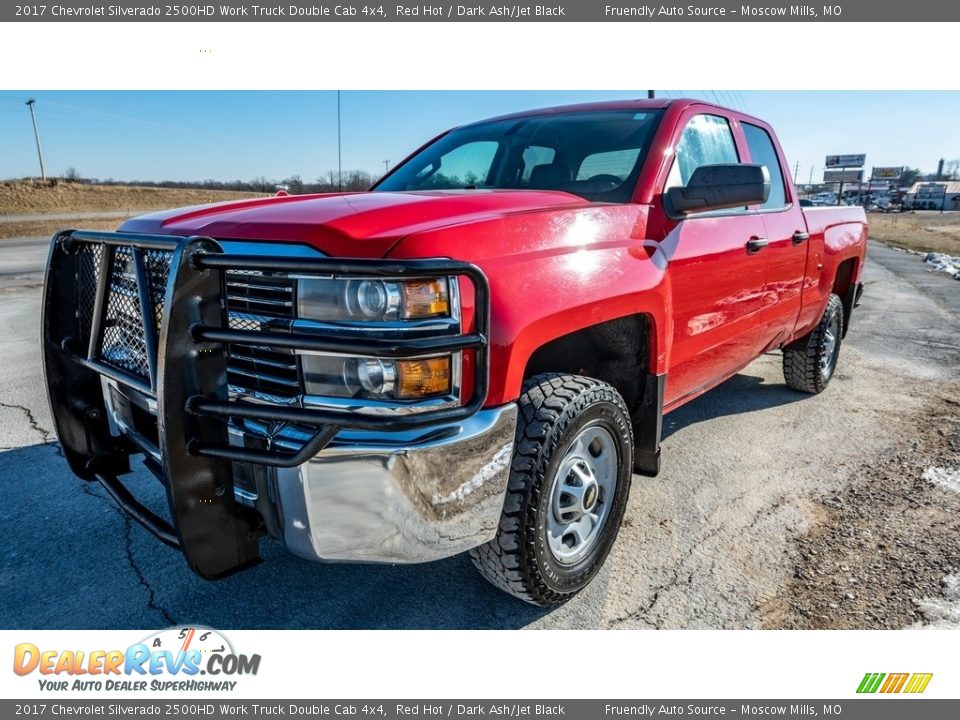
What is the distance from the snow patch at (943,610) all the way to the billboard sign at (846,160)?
12484cm

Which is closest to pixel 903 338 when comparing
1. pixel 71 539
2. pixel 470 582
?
pixel 470 582

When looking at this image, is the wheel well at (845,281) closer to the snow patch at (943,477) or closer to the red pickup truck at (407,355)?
the snow patch at (943,477)

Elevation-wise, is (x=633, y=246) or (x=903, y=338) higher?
(x=633, y=246)

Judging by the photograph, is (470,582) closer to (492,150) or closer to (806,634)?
(806,634)

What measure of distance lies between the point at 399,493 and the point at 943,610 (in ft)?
7.14

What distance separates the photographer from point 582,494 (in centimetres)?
250

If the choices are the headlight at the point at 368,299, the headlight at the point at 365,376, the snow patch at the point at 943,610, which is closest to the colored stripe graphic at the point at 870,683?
the snow patch at the point at 943,610

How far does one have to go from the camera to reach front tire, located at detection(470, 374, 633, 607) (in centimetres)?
222

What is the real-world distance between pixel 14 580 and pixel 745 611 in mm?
2905

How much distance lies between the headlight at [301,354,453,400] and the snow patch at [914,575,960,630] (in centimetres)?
208

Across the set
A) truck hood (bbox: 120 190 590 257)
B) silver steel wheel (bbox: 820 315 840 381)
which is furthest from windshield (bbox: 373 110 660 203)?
silver steel wheel (bbox: 820 315 840 381)

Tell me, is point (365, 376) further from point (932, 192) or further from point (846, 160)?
point (846, 160)

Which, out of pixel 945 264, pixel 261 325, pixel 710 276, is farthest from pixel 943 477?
pixel 945 264

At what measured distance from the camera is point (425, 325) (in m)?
1.87
